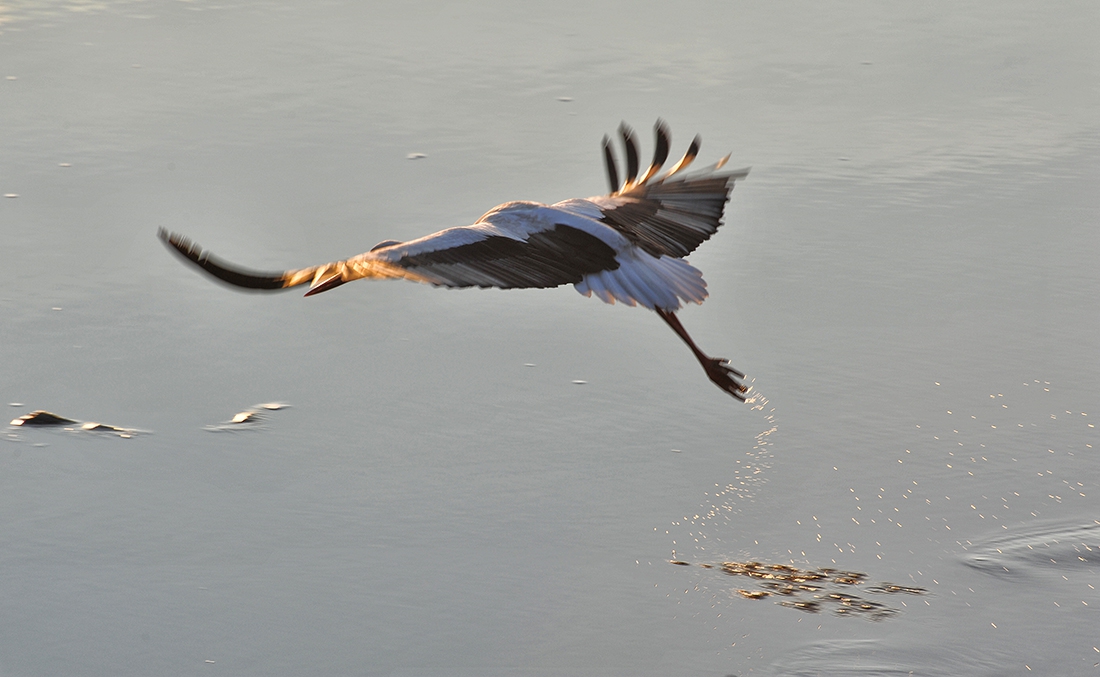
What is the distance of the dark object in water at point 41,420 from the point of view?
5219 mm

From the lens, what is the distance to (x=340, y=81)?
815 cm

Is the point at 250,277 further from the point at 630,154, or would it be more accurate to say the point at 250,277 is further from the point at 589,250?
the point at 630,154

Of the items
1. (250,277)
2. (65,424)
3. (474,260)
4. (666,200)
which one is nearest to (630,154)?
(666,200)

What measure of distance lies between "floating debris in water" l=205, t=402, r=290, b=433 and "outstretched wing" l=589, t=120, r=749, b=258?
4.36 feet

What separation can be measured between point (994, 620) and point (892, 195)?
3022mm

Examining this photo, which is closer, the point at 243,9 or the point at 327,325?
the point at 327,325

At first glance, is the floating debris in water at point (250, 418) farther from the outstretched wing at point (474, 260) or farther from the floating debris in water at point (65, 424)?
the outstretched wing at point (474, 260)

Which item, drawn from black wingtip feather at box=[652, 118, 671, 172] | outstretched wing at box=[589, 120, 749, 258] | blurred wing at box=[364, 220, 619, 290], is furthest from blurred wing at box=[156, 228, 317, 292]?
black wingtip feather at box=[652, 118, 671, 172]

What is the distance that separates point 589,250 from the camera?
4.86m

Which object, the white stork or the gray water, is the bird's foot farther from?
the gray water

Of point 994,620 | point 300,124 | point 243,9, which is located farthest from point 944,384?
point 243,9

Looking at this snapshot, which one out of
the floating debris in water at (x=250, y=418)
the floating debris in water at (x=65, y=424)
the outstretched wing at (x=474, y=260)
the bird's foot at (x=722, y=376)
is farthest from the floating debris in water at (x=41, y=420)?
the bird's foot at (x=722, y=376)

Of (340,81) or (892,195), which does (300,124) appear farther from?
(892,195)

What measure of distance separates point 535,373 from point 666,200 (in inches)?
31.2
